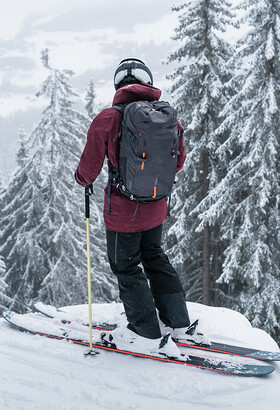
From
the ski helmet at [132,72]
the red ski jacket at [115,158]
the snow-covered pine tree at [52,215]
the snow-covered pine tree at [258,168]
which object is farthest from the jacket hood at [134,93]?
the snow-covered pine tree at [52,215]

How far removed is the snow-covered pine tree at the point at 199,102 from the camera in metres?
13.8

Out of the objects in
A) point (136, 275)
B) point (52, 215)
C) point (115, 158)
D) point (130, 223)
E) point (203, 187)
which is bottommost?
point (52, 215)

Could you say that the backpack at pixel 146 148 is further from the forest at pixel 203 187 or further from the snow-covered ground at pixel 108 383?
the forest at pixel 203 187

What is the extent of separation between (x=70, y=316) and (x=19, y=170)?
15.5m

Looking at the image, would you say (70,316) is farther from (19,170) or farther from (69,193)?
(19,170)

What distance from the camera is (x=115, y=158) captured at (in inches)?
135

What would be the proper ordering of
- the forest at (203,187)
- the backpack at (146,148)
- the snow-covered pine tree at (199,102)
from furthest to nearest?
the snow-covered pine tree at (199,102) → the forest at (203,187) → the backpack at (146,148)

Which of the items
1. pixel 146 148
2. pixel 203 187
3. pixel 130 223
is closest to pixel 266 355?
pixel 130 223

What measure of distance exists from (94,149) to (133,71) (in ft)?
3.08

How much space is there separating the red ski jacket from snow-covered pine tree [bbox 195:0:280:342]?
Result: 8454 mm

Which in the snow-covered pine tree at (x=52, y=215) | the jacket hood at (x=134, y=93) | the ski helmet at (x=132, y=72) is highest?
the ski helmet at (x=132, y=72)

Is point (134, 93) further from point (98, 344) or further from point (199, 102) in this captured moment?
point (199, 102)

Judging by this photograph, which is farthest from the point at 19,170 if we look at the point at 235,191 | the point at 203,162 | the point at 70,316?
the point at 70,316

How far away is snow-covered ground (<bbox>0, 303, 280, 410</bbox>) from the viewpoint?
9.44ft
